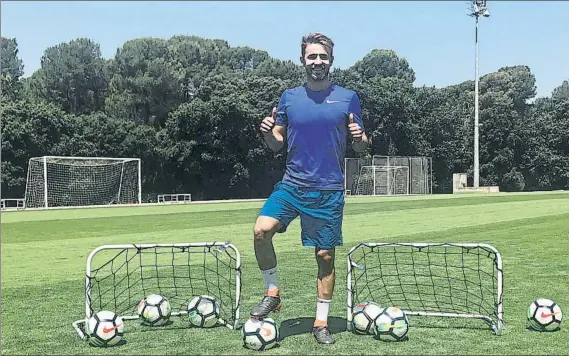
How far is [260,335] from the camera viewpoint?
18.3ft

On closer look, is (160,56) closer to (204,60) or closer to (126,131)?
(204,60)

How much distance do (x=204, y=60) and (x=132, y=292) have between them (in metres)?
72.2

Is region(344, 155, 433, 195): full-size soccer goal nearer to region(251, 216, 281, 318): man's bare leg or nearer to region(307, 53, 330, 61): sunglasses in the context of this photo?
region(251, 216, 281, 318): man's bare leg

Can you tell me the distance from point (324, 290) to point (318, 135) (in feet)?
4.57

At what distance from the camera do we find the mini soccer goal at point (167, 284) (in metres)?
6.54

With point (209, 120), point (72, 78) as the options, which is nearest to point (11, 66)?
point (72, 78)

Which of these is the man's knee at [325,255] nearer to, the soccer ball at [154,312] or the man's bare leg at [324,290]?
the man's bare leg at [324,290]

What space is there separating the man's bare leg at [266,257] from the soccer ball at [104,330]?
118 cm

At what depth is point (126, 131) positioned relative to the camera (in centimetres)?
5512

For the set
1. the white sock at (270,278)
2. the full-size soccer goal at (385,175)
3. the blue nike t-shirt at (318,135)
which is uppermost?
the blue nike t-shirt at (318,135)

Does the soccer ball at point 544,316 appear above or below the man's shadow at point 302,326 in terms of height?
above

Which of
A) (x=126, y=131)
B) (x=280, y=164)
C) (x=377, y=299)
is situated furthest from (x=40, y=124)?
(x=377, y=299)

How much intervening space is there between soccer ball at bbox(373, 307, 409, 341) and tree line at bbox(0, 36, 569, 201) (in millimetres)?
44810

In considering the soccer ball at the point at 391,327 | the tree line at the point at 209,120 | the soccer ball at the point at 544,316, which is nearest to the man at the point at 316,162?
the soccer ball at the point at 391,327
